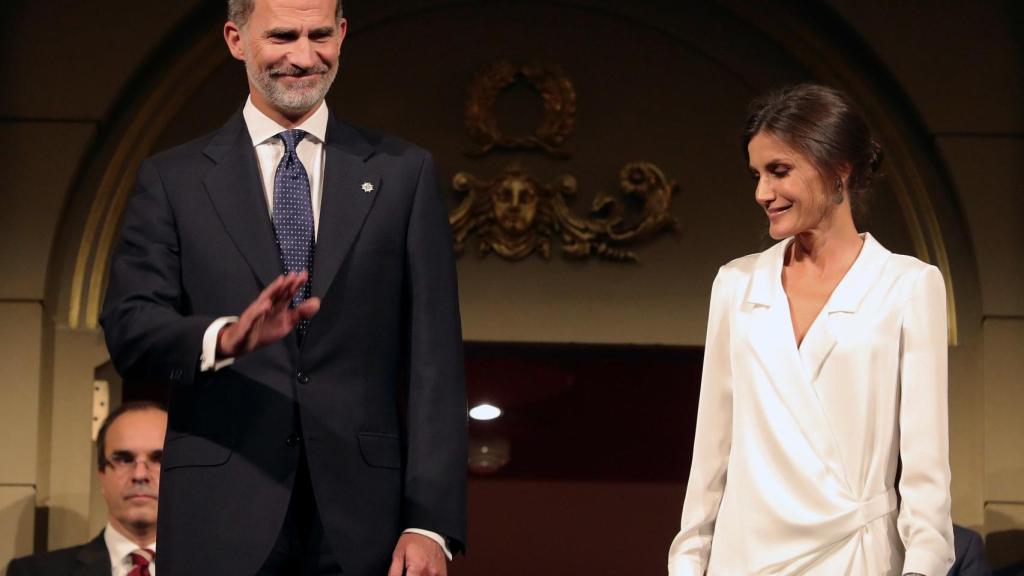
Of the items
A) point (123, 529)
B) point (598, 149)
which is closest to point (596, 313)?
point (598, 149)

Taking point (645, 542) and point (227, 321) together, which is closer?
point (227, 321)

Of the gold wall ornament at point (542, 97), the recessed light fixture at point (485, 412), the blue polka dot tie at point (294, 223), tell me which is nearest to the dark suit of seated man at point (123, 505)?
the recessed light fixture at point (485, 412)

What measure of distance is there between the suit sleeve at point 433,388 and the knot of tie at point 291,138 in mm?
200

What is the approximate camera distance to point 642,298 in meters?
5.23

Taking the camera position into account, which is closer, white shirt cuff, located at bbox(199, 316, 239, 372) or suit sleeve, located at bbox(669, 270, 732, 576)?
white shirt cuff, located at bbox(199, 316, 239, 372)

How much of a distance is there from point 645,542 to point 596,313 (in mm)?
695

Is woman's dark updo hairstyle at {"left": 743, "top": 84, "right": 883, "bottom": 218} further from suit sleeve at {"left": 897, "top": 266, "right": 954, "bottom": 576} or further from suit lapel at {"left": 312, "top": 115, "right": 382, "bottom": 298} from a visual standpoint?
suit lapel at {"left": 312, "top": 115, "right": 382, "bottom": 298}

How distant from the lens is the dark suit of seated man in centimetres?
465

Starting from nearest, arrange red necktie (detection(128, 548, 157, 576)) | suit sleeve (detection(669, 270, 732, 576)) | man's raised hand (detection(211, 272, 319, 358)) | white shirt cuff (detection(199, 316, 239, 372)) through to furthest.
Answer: man's raised hand (detection(211, 272, 319, 358)) → white shirt cuff (detection(199, 316, 239, 372)) → suit sleeve (detection(669, 270, 732, 576)) → red necktie (detection(128, 548, 157, 576))

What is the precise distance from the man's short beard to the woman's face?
0.71m

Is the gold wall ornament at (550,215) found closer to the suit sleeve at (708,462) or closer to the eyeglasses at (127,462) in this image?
the eyeglasses at (127,462)

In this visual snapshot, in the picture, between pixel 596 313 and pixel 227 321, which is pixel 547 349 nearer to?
pixel 596 313

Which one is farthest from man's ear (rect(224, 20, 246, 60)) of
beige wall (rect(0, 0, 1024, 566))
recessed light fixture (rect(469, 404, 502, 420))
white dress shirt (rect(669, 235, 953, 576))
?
recessed light fixture (rect(469, 404, 502, 420))

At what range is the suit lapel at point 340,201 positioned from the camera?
2.67m
